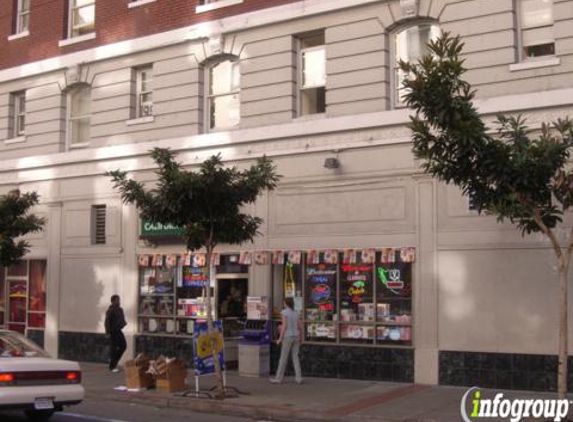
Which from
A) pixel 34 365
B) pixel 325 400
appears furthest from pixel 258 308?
pixel 34 365

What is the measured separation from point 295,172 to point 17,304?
10101 mm

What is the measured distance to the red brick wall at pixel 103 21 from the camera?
19.6 metres

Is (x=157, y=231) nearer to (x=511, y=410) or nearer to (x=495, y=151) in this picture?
(x=511, y=410)

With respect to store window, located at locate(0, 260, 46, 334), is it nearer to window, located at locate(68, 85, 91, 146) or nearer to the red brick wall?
window, located at locate(68, 85, 91, 146)

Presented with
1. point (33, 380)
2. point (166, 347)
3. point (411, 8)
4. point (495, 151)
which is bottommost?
point (166, 347)

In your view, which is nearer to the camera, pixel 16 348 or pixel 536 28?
pixel 16 348

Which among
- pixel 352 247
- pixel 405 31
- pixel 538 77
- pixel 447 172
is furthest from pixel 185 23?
pixel 447 172

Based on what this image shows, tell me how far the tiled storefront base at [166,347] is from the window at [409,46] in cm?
745

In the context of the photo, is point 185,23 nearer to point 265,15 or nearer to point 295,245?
point 265,15

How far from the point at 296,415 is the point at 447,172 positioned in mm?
4564

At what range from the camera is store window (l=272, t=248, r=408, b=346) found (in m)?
16.0

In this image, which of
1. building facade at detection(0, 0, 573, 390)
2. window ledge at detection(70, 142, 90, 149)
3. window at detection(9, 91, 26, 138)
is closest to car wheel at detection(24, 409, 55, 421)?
building facade at detection(0, 0, 573, 390)

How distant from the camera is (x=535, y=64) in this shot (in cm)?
1477

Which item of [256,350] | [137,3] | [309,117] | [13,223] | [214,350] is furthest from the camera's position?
[137,3]
